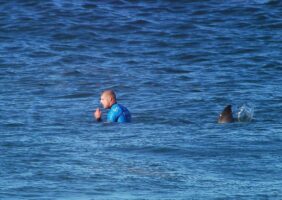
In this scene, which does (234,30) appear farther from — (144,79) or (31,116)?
(31,116)

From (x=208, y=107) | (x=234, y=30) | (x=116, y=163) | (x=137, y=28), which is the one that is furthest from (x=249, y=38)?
(x=116, y=163)

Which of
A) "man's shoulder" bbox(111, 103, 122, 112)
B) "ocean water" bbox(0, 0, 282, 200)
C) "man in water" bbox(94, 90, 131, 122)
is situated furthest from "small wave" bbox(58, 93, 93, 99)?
"man's shoulder" bbox(111, 103, 122, 112)

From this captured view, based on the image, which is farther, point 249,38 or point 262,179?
point 249,38

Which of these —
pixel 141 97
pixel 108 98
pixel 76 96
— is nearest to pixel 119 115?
pixel 108 98

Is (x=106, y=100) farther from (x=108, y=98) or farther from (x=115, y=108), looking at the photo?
(x=115, y=108)

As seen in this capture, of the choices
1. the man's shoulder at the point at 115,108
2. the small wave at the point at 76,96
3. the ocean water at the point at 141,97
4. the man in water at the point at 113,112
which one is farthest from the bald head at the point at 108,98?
the small wave at the point at 76,96

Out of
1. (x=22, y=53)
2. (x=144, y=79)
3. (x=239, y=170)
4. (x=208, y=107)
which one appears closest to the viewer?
(x=239, y=170)

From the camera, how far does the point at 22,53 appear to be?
2248 centimetres

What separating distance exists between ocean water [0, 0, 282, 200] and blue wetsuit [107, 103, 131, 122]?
175mm

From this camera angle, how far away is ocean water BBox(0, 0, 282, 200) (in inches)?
398

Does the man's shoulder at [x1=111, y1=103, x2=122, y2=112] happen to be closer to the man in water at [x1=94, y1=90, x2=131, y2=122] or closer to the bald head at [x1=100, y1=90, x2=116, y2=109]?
the man in water at [x1=94, y1=90, x2=131, y2=122]

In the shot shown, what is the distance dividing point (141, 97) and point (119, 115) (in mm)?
2939

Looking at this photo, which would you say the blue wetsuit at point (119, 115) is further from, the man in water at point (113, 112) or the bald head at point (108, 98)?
the bald head at point (108, 98)

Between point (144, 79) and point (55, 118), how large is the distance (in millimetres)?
4786
